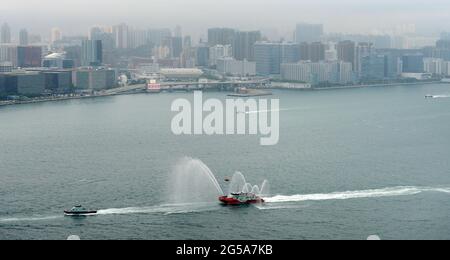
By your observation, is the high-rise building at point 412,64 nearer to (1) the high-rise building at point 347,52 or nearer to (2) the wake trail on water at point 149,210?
(1) the high-rise building at point 347,52

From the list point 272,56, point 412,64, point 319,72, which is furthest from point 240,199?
point 412,64

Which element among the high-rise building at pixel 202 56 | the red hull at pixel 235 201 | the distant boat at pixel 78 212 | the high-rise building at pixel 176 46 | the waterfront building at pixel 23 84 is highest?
the high-rise building at pixel 176 46

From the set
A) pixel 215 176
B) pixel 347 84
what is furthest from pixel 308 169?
pixel 347 84

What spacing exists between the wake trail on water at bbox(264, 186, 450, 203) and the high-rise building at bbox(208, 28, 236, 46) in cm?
2259

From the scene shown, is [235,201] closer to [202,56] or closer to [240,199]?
[240,199]

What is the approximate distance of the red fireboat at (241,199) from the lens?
5301 mm

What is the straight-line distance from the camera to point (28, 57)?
2302cm

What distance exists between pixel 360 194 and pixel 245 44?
71.4 feet

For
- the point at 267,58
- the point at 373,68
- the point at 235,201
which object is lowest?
the point at 235,201

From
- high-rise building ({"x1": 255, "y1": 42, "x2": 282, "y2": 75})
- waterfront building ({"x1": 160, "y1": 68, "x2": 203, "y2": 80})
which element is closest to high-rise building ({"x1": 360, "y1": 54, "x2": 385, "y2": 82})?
high-rise building ({"x1": 255, "y1": 42, "x2": 282, "y2": 75})

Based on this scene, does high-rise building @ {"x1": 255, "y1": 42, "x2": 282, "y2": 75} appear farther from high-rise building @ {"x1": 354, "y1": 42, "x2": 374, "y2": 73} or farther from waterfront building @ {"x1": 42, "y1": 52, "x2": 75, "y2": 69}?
waterfront building @ {"x1": 42, "y1": 52, "x2": 75, "y2": 69}

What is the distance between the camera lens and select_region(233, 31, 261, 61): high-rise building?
87.8ft

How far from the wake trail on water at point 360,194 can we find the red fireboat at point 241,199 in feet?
0.24

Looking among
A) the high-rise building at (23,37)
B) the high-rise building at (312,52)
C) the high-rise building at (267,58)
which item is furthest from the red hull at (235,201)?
the high-rise building at (23,37)
